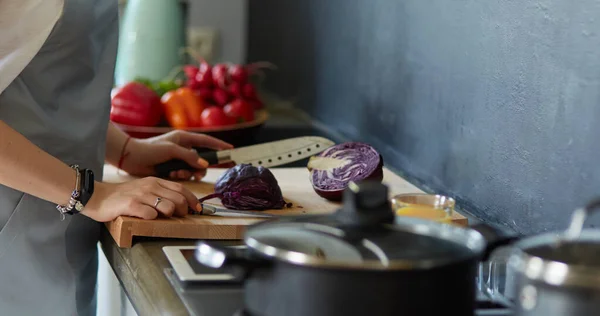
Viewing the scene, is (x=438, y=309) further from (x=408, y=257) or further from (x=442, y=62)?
(x=442, y=62)

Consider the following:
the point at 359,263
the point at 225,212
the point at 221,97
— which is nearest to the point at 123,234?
the point at 225,212

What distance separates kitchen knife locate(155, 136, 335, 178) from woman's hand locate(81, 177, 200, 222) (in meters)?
0.31

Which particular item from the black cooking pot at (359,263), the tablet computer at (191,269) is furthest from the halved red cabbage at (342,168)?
the black cooking pot at (359,263)

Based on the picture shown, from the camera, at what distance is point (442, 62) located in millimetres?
1563

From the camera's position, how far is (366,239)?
85 cm

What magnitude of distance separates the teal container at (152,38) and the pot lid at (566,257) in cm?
178

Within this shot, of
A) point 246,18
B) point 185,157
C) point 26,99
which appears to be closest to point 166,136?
point 185,157

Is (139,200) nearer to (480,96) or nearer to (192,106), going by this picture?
(480,96)

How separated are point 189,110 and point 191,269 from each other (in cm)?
97

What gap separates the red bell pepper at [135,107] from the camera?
1.96m

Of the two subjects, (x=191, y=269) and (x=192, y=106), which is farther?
(x=192, y=106)

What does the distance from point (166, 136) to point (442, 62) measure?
51 centimetres

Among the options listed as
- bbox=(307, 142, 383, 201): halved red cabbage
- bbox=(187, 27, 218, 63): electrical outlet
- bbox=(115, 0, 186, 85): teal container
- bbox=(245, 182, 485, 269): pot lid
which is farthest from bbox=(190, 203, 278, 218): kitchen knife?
bbox=(187, 27, 218, 63): electrical outlet

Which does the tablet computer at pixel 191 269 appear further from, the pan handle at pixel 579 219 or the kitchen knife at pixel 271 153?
the kitchen knife at pixel 271 153
